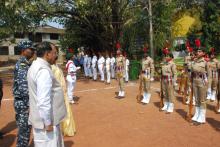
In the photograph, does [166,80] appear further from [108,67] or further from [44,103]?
[108,67]

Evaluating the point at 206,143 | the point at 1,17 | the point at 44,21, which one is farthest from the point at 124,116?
the point at 44,21

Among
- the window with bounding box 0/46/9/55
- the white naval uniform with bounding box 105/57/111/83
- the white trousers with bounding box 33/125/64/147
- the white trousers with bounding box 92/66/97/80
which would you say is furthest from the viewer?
the window with bounding box 0/46/9/55

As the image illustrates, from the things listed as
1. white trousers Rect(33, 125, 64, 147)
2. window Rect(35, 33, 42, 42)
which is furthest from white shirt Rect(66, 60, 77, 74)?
window Rect(35, 33, 42, 42)

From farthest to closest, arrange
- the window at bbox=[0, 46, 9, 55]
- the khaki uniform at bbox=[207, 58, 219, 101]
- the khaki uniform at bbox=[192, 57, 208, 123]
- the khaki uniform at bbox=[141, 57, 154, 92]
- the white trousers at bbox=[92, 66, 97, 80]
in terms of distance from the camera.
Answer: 1. the window at bbox=[0, 46, 9, 55]
2. the white trousers at bbox=[92, 66, 97, 80]
3. the khaki uniform at bbox=[207, 58, 219, 101]
4. the khaki uniform at bbox=[141, 57, 154, 92]
5. the khaki uniform at bbox=[192, 57, 208, 123]

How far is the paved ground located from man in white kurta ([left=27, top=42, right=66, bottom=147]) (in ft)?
10.2

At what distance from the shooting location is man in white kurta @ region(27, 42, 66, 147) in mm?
4375

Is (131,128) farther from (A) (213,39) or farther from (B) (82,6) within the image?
(A) (213,39)

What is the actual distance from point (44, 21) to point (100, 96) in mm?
9280

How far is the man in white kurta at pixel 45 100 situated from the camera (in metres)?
4.38

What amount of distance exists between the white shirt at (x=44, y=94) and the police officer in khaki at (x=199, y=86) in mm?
5697

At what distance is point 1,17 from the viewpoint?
60.9 ft

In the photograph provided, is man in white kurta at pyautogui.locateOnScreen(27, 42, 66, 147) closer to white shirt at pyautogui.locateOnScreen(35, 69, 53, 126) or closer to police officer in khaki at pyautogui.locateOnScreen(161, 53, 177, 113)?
white shirt at pyautogui.locateOnScreen(35, 69, 53, 126)

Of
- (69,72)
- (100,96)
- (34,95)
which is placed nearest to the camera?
(34,95)

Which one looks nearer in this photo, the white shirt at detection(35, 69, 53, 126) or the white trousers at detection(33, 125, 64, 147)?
the white shirt at detection(35, 69, 53, 126)
